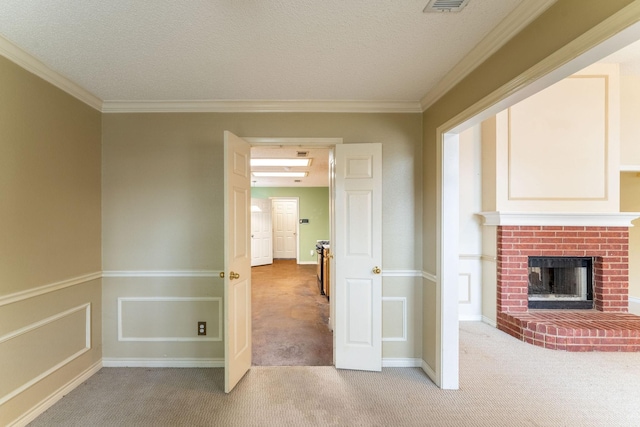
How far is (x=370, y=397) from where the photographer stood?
2176 millimetres

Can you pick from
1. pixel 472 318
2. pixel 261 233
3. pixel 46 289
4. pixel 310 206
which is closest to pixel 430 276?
pixel 472 318

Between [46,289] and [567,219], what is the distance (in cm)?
520

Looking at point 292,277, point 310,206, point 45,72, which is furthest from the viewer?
point 310,206

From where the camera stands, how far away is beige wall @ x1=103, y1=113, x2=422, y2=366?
2629mm

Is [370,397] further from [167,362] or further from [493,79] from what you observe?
[493,79]

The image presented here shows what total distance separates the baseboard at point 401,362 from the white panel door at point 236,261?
1294mm

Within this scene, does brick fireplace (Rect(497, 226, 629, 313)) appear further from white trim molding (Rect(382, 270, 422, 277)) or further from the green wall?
the green wall

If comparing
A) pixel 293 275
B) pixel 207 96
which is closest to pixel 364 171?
pixel 207 96

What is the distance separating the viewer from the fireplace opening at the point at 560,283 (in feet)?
11.6

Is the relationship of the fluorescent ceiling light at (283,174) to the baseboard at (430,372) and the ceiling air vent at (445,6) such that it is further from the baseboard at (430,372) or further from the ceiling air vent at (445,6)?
the ceiling air vent at (445,6)

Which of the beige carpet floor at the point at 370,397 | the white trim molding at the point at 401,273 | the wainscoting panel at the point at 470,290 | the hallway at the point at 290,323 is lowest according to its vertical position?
the hallway at the point at 290,323

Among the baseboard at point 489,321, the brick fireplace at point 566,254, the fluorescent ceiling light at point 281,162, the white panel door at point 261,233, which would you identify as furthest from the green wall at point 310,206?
the brick fireplace at point 566,254

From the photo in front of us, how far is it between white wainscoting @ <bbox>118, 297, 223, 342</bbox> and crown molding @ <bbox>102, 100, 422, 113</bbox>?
1.80m

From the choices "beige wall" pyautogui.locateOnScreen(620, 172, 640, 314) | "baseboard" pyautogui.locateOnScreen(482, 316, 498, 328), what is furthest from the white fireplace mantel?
"baseboard" pyautogui.locateOnScreen(482, 316, 498, 328)
